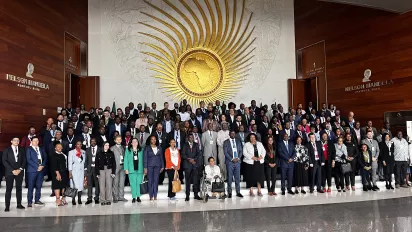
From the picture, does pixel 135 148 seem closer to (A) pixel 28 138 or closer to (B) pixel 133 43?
(A) pixel 28 138

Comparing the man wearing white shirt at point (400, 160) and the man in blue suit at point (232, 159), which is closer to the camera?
the man in blue suit at point (232, 159)

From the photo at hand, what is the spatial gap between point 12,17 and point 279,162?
7923mm

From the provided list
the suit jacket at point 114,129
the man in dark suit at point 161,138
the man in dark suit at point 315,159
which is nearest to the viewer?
the man in dark suit at point 315,159

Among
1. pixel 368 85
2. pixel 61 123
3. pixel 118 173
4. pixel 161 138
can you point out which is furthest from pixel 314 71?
pixel 61 123

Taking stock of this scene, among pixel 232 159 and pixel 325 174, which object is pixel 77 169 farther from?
pixel 325 174

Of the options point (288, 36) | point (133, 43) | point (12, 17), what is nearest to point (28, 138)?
point (12, 17)

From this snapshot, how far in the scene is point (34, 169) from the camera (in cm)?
748

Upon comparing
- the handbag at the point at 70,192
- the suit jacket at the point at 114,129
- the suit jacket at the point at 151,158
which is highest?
the suit jacket at the point at 114,129

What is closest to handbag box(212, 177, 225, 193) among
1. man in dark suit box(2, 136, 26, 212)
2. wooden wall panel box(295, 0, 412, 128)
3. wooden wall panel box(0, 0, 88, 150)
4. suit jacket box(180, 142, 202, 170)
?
suit jacket box(180, 142, 202, 170)

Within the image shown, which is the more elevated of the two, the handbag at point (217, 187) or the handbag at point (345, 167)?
the handbag at point (345, 167)

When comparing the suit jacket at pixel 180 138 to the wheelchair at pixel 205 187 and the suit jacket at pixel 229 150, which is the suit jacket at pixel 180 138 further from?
the wheelchair at pixel 205 187

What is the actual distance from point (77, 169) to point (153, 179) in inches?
64.0

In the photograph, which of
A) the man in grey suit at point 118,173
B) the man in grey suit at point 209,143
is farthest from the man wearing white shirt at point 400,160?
the man in grey suit at point 118,173

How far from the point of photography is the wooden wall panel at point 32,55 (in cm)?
932
